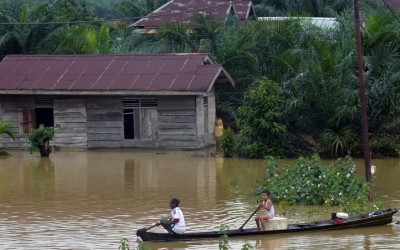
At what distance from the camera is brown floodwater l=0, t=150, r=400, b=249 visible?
671 inches

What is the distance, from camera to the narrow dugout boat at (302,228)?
16688 mm

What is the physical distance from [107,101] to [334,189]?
13.9 m

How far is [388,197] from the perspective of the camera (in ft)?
72.1

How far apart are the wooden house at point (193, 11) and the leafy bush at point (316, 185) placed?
83.5 feet

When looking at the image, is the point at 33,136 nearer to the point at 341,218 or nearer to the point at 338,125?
the point at 338,125

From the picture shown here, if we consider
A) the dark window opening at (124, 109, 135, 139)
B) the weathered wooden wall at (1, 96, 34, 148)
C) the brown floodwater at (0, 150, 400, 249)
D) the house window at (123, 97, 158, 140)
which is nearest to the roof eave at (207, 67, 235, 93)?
the house window at (123, 97, 158, 140)

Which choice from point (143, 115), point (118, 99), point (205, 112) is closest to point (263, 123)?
point (205, 112)

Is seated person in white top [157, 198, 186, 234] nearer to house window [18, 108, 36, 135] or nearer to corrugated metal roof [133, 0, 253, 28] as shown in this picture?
house window [18, 108, 36, 135]

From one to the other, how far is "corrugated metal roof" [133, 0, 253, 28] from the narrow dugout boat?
2935cm

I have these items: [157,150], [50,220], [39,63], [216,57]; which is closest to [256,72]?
[216,57]

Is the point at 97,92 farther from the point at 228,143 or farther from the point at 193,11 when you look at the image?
the point at 193,11

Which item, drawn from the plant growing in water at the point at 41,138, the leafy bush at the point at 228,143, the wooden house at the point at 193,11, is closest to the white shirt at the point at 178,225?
the leafy bush at the point at 228,143

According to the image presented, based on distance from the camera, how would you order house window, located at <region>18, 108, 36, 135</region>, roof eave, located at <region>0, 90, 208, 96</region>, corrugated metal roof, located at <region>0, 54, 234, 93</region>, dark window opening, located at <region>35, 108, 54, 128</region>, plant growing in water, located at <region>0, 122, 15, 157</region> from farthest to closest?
dark window opening, located at <region>35, 108, 54, 128</region>, house window, located at <region>18, 108, 36, 135</region>, corrugated metal roof, located at <region>0, 54, 234, 93</region>, roof eave, located at <region>0, 90, 208, 96</region>, plant growing in water, located at <region>0, 122, 15, 157</region>

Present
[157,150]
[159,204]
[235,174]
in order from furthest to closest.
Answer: [157,150] < [235,174] < [159,204]
